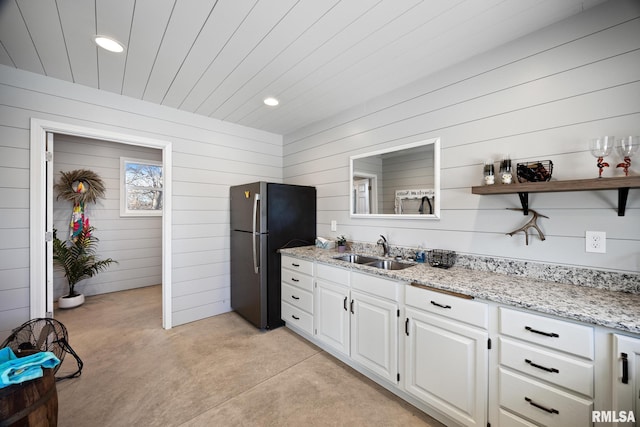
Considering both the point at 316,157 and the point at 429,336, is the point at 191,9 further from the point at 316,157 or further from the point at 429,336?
the point at 429,336

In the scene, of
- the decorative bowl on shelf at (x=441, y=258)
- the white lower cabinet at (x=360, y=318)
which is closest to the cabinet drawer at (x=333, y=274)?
the white lower cabinet at (x=360, y=318)

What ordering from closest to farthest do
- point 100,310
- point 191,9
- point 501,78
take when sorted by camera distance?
1. point 191,9
2. point 501,78
3. point 100,310

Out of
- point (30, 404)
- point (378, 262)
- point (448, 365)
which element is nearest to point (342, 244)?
point (378, 262)

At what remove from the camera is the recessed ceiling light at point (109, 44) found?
1851 mm

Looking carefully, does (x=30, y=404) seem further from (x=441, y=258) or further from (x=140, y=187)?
(x=140, y=187)

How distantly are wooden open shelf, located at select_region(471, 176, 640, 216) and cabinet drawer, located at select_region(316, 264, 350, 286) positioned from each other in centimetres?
122

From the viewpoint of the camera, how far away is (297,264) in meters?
2.77

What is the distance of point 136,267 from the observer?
461cm

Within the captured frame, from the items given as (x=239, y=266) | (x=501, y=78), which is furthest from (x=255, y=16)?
(x=239, y=266)

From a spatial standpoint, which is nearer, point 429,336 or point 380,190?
point 429,336

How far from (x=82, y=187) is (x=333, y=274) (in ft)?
13.9

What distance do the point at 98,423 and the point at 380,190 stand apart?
9.31 ft

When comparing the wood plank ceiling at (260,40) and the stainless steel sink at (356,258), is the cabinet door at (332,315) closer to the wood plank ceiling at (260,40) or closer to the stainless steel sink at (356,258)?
the stainless steel sink at (356,258)

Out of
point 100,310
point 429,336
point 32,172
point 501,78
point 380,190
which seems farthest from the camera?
point 100,310
